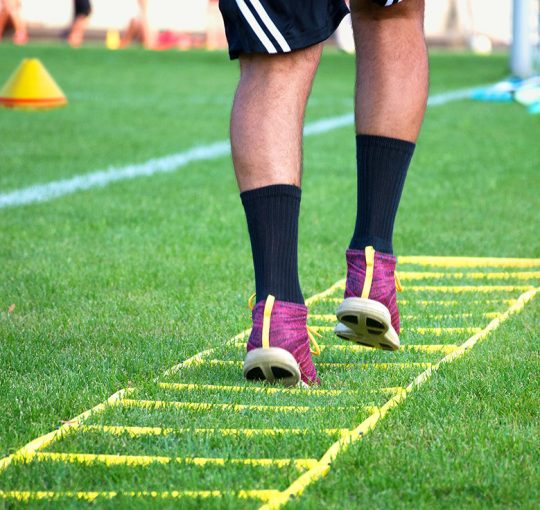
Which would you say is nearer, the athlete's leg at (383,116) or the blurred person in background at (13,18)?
the athlete's leg at (383,116)

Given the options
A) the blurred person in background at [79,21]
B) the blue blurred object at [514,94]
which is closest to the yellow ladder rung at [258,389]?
the blue blurred object at [514,94]

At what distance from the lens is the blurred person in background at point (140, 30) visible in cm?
2490

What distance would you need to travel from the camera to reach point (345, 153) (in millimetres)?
8484

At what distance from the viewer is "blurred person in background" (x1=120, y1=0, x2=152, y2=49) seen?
24.9 metres

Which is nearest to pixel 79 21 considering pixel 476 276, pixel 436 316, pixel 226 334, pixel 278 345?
pixel 476 276

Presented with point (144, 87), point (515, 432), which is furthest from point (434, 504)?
point (144, 87)

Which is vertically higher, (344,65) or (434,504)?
(434,504)

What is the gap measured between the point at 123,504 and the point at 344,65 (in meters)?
17.0

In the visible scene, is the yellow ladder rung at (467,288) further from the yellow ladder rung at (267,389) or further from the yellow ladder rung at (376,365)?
the yellow ladder rung at (267,389)

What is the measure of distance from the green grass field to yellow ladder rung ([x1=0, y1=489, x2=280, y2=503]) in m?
0.02

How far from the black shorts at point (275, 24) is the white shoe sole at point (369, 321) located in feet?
1.94

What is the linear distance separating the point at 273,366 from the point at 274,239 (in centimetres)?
29

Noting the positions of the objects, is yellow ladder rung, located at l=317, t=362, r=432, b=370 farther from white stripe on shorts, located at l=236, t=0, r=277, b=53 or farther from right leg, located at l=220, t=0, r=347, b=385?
white stripe on shorts, located at l=236, t=0, r=277, b=53

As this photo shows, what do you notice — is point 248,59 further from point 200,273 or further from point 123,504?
point 200,273
